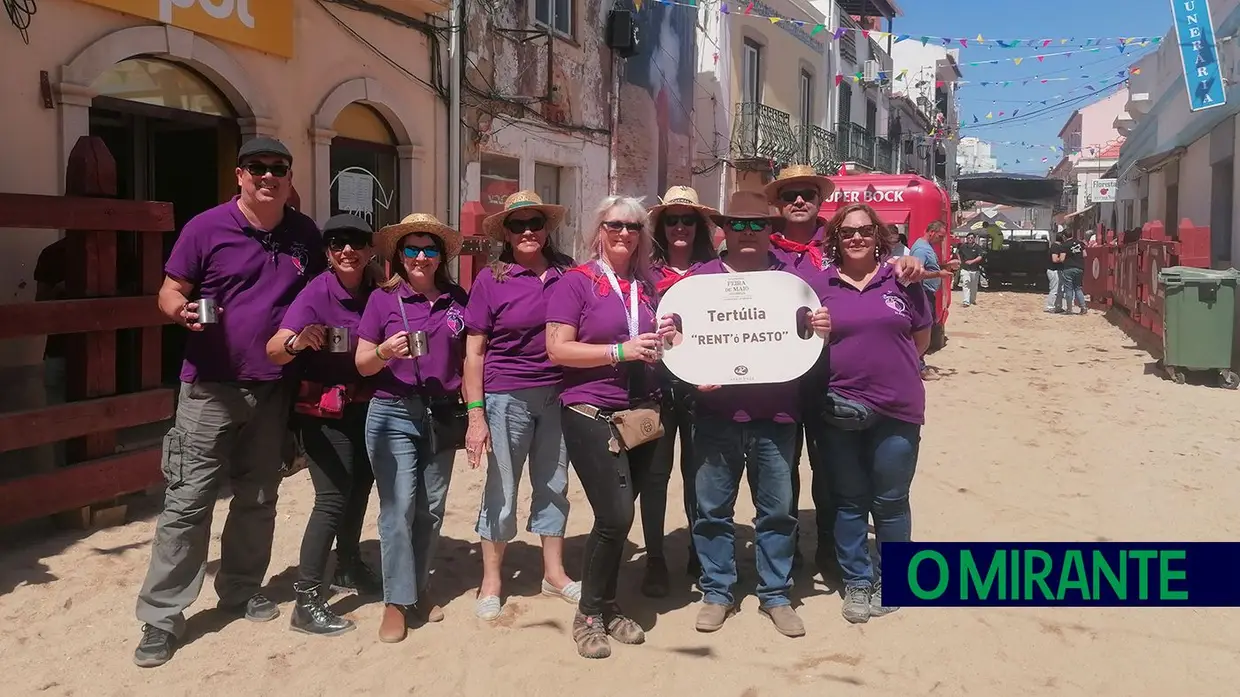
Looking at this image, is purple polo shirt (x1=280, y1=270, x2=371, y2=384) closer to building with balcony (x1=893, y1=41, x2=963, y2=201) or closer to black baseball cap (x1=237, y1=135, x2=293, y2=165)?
black baseball cap (x1=237, y1=135, x2=293, y2=165)

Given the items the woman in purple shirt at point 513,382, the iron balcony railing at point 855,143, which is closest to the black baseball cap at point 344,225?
the woman in purple shirt at point 513,382

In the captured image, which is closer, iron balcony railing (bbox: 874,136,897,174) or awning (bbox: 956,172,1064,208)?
awning (bbox: 956,172,1064,208)

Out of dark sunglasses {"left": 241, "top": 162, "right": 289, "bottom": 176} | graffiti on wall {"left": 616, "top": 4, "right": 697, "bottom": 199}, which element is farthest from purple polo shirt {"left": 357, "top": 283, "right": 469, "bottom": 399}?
graffiti on wall {"left": 616, "top": 4, "right": 697, "bottom": 199}

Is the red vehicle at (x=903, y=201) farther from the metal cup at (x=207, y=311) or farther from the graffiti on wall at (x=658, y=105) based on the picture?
the metal cup at (x=207, y=311)

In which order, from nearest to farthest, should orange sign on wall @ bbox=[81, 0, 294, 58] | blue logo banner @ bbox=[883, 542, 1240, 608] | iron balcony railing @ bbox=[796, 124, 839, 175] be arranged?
1. blue logo banner @ bbox=[883, 542, 1240, 608]
2. orange sign on wall @ bbox=[81, 0, 294, 58]
3. iron balcony railing @ bbox=[796, 124, 839, 175]

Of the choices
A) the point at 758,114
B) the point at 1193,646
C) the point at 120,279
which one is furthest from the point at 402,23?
the point at 758,114

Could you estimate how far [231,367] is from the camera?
3520 millimetres

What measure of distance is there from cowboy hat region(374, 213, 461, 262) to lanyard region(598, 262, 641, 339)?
67cm

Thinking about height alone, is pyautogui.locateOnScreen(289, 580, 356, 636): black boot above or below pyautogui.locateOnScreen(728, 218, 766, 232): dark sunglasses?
below

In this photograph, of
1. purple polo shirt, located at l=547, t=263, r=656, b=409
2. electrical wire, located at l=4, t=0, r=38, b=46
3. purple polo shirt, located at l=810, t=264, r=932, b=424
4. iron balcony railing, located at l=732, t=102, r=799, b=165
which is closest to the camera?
purple polo shirt, located at l=547, t=263, r=656, b=409

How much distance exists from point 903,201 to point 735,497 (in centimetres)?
921

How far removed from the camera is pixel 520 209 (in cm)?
376

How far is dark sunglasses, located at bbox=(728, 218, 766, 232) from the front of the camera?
3.67 meters

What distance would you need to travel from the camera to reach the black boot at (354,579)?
4152 mm
